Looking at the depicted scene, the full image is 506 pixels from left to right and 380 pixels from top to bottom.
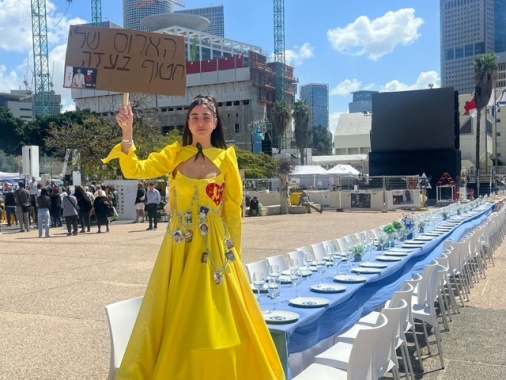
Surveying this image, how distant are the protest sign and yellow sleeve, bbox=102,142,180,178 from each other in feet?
1.39

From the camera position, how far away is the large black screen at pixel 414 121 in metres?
35.0

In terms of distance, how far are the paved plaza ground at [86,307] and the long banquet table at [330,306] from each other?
A: 78 cm

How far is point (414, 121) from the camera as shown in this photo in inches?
1419

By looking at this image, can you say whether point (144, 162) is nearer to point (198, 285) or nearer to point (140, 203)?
point (198, 285)

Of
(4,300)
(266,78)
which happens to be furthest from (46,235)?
(266,78)

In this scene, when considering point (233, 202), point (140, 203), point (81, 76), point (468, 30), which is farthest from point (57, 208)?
point (468, 30)

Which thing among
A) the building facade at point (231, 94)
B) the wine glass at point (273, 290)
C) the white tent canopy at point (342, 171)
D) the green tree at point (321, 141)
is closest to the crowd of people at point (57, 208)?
the wine glass at point (273, 290)

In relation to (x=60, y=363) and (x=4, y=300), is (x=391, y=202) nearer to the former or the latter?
(x=4, y=300)

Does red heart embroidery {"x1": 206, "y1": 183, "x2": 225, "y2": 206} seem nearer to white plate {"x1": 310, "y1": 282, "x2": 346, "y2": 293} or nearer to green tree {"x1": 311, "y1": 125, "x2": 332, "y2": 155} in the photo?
white plate {"x1": 310, "y1": 282, "x2": 346, "y2": 293}

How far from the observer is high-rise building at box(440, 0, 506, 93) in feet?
527

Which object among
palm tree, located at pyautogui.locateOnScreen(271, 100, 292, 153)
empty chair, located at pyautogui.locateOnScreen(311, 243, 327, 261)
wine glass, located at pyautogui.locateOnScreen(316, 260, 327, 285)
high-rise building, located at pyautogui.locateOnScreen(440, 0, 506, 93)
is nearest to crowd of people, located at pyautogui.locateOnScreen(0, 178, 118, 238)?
empty chair, located at pyautogui.locateOnScreen(311, 243, 327, 261)

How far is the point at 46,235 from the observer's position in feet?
53.9

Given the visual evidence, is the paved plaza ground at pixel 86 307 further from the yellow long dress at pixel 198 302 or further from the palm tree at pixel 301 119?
the palm tree at pixel 301 119

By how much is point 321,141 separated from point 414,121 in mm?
77368
